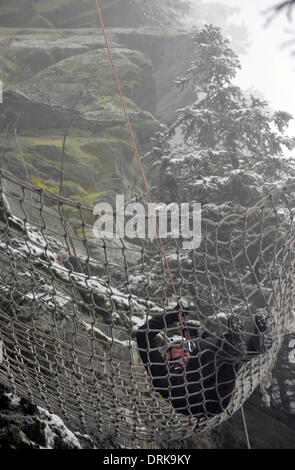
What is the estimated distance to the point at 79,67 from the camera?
32.7ft

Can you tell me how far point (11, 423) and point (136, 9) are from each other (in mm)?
13067

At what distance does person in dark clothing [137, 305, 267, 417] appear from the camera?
2131 mm

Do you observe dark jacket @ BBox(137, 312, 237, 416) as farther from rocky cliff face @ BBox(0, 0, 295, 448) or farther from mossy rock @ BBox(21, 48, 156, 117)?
mossy rock @ BBox(21, 48, 156, 117)

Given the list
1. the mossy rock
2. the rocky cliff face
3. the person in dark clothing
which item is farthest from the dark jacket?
the mossy rock

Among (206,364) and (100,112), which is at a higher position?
(100,112)

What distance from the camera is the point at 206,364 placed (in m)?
2.15

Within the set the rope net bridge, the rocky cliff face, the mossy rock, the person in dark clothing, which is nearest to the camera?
the rope net bridge

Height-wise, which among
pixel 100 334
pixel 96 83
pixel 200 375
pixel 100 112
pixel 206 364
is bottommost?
pixel 100 334

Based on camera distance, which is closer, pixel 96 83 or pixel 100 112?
pixel 100 112

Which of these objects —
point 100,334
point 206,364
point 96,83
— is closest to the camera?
point 206,364

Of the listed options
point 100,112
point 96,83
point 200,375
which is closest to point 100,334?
point 200,375

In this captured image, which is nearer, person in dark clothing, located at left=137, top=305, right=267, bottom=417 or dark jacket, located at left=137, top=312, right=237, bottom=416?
person in dark clothing, located at left=137, top=305, right=267, bottom=417

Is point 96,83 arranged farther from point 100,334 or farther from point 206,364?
point 206,364

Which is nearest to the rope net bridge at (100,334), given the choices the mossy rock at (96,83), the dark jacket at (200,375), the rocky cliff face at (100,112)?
the dark jacket at (200,375)
